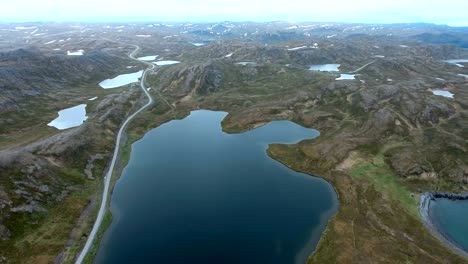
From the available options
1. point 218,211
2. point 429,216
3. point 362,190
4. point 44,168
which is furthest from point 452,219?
point 44,168

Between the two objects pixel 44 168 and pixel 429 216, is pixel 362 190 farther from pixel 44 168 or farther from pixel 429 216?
pixel 44 168

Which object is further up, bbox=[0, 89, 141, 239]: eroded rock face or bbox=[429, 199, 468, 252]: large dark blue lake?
bbox=[0, 89, 141, 239]: eroded rock face

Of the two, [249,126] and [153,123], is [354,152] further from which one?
[153,123]

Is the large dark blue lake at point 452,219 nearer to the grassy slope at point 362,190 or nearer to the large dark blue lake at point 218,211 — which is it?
the grassy slope at point 362,190

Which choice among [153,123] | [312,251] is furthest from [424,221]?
[153,123]

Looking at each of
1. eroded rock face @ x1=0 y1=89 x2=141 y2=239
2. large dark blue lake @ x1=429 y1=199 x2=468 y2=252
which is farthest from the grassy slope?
eroded rock face @ x1=0 y1=89 x2=141 y2=239

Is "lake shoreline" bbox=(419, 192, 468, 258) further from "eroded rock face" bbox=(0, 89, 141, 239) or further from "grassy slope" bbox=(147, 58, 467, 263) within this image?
"eroded rock face" bbox=(0, 89, 141, 239)

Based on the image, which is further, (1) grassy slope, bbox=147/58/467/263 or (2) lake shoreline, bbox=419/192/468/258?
(2) lake shoreline, bbox=419/192/468/258

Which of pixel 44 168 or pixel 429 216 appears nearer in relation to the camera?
pixel 429 216
